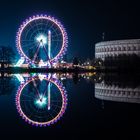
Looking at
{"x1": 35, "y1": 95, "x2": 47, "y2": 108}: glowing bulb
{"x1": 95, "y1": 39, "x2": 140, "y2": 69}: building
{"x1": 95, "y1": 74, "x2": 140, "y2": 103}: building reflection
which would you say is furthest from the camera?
{"x1": 95, "y1": 39, "x2": 140, "y2": 69}: building

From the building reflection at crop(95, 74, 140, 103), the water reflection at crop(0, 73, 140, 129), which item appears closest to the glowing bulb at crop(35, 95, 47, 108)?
the water reflection at crop(0, 73, 140, 129)

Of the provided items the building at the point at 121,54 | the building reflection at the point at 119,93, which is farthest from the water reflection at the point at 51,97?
the building at the point at 121,54

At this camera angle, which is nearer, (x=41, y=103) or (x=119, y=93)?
(x=41, y=103)

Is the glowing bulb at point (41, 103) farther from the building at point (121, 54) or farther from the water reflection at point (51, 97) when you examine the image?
the building at point (121, 54)

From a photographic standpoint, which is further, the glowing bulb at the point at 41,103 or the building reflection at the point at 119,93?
the building reflection at the point at 119,93

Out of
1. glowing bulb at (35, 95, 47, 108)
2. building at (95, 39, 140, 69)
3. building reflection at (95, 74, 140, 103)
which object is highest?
building at (95, 39, 140, 69)

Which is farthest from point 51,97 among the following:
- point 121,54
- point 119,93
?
point 121,54

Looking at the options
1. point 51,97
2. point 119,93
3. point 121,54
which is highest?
point 121,54

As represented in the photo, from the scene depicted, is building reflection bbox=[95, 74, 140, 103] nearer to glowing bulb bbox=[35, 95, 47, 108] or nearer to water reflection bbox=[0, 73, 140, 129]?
water reflection bbox=[0, 73, 140, 129]

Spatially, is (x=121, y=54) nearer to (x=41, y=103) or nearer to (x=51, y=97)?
(x=51, y=97)

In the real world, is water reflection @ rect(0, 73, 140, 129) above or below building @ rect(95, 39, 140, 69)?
below

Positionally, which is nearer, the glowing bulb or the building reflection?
the glowing bulb

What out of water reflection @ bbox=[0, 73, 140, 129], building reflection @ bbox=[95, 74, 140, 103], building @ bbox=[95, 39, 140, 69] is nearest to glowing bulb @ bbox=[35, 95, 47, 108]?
water reflection @ bbox=[0, 73, 140, 129]

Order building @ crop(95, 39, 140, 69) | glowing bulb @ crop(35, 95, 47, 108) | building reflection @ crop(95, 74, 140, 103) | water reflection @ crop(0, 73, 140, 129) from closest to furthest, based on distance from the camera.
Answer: water reflection @ crop(0, 73, 140, 129)
glowing bulb @ crop(35, 95, 47, 108)
building reflection @ crop(95, 74, 140, 103)
building @ crop(95, 39, 140, 69)
